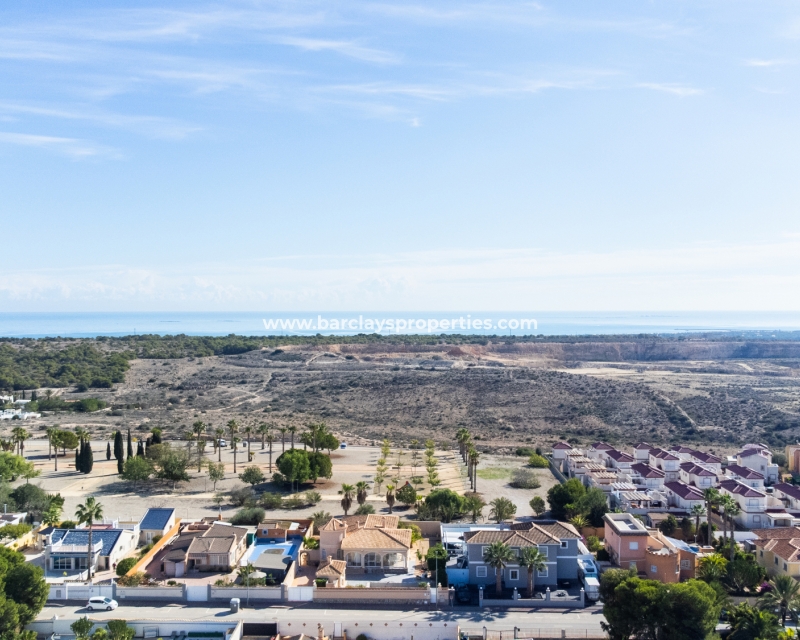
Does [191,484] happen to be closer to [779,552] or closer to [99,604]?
[99,604]

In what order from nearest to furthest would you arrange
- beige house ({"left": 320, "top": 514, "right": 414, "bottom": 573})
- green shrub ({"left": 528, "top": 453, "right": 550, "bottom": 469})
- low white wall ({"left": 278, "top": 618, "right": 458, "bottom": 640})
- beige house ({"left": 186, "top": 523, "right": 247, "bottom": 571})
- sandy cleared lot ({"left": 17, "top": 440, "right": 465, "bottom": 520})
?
low white wall ({"left": 278, "top": 618, "right": 458, "bottom": 640}) → beige house ({"left": 320, "top": 514, "right": 414, "bottom": 573}) → beige house ({"left": 186, "top": 523, "right": 247, "bottom": 571}) → sandy cleared lot ({"left": 17, "top": 440, "right": 465, "bottom": 520}) → green shrub ({"left": 528, "top": 453, "right": 550, "bottom": 469})

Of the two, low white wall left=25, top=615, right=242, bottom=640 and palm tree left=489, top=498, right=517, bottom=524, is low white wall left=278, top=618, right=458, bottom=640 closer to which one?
low white wall left=25, top=615, right=242, bottom=640

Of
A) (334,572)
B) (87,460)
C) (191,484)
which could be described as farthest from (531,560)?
(87,460)

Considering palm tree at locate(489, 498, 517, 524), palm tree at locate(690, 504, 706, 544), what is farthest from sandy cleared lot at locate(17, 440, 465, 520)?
palm tree at locate(690, 504, 706, 544)

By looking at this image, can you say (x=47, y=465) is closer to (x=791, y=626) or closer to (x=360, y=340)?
(x=791, y=626)

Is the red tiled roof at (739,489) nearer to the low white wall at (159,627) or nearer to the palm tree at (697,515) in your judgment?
the palm tree at (697,515)

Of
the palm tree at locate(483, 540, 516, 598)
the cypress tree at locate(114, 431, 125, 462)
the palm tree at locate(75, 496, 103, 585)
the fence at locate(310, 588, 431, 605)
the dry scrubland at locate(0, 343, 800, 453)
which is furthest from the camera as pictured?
the dry scrubland at locate(0, 343, 800, 453)

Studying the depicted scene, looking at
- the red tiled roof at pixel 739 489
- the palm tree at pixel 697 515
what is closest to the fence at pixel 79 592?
the palm tree at pixel 697 515
